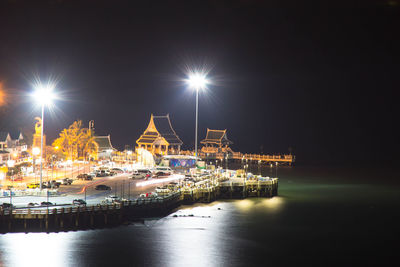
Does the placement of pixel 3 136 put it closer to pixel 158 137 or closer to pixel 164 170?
pixel 164 170

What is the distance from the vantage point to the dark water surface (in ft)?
116

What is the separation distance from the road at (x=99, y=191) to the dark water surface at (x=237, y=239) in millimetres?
5152

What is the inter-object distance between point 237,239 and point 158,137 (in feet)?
205

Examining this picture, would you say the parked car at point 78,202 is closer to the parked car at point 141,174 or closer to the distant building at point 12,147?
the parked car at point 141,174

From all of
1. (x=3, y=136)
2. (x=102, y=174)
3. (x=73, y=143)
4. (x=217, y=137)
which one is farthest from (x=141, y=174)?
(x=217, y=137)

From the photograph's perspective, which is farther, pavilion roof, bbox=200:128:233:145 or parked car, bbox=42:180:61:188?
pavilion roof, bbox=200:128:233:145

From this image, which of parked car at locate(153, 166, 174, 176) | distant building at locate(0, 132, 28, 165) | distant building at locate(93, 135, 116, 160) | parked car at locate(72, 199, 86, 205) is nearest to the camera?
parked car at locate(72, 199, 86, 205)

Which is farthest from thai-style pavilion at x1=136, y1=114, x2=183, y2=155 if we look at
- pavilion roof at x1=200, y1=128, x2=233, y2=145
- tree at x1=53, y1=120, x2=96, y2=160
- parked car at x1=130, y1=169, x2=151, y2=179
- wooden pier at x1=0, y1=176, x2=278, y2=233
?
wooden pier at x1=0, y1=176, x2=278, y2=233

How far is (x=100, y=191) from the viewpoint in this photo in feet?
167

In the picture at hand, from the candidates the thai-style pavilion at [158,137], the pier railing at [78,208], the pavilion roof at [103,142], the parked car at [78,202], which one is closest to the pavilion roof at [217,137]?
the thai-style pavilion at [158,137]

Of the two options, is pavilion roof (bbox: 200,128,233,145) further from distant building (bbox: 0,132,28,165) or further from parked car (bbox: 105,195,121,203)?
parked car (bbox: 105,195,121,203)

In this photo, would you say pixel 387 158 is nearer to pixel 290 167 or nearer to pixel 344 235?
pixel 290 167

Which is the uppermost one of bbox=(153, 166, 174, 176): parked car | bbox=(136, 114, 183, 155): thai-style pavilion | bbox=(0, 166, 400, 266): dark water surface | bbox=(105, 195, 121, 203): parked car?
bbox=(136, 114, 183, 155): thai-style pavilion

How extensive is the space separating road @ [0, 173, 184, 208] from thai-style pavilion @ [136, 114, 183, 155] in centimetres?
3384
